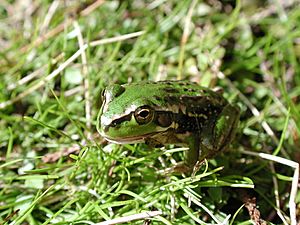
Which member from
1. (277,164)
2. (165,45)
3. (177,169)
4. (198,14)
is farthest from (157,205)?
(198,14)

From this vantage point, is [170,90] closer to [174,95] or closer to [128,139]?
[174,95]

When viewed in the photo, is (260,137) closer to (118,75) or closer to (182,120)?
(182,120)

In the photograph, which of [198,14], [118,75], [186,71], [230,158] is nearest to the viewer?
[230,158]

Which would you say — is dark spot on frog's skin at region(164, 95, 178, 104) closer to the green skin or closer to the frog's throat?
the green skin

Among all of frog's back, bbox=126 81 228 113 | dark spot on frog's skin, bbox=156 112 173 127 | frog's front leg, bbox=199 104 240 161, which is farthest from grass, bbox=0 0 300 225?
frog's back, bbox=126 81 228 113

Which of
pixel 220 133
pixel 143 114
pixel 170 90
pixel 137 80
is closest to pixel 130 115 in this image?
pixel 143 114

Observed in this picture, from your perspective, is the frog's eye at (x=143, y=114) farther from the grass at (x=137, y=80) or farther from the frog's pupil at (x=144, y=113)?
the grass at (x=137, y=80)

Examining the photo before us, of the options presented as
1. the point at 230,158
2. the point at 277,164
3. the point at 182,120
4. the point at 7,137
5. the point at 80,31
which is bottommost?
the point at 277,164
